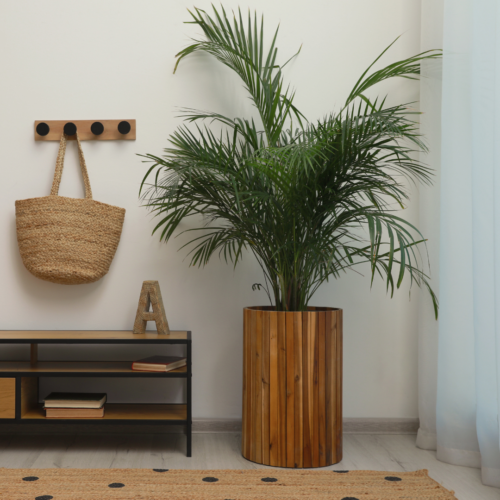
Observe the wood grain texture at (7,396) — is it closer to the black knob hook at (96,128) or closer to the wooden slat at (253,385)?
the wooden slat at (253,385)

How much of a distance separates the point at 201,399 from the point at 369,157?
134cm

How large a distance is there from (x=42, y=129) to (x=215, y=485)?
1.70 metres

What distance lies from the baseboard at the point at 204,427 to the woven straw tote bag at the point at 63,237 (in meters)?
0.67

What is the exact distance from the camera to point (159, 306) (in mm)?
2131

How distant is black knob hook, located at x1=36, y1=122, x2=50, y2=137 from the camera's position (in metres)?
2.28

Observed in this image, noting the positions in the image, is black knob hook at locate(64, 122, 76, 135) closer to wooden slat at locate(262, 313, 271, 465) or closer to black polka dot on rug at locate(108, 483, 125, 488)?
wooden slat at locate(262, 313, 271, 465)

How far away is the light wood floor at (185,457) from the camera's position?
185cm

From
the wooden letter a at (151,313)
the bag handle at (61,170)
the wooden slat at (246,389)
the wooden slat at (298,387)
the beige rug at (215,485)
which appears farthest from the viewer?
the bag handle at (61,170)

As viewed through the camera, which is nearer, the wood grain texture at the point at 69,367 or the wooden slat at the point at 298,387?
the wooden slat at the point at 298,387

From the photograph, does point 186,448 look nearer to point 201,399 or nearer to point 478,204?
point 201,399

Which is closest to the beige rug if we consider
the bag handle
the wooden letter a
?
the wooden letter a

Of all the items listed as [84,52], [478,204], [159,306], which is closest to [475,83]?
[478,204]

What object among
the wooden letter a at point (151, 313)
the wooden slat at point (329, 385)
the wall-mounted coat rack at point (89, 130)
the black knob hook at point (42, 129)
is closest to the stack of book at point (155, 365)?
the wooden letter a at point (151, 313)

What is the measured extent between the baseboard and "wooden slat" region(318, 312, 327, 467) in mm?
531
